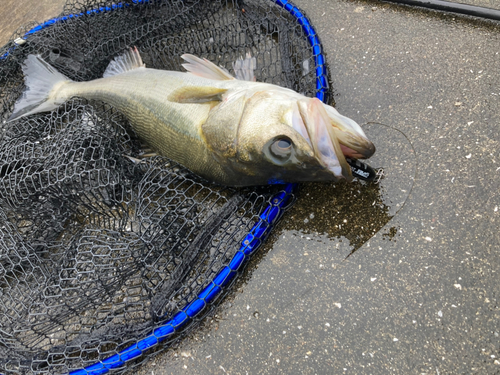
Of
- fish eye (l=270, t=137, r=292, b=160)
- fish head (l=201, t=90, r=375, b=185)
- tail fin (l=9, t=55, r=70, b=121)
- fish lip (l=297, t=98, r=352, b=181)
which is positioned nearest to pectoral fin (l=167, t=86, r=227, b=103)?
fish head (l=201, t=90, r=375, b=185)

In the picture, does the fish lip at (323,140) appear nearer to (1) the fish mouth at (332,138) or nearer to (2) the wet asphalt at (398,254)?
(1) the fish mouth at (332,138)

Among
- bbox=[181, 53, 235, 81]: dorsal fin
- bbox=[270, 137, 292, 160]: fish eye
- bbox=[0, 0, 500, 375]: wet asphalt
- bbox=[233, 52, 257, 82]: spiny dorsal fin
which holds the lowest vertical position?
bbox=[0, 0, 500, 375]: wet asphalt

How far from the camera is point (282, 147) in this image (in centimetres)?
231

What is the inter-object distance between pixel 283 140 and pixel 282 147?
0.05 meters

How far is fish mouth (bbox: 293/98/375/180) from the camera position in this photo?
220cm

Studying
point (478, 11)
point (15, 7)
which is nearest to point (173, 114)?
point (478, 11)

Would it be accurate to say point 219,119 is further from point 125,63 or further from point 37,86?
point 37,86

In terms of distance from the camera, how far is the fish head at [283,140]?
2.22 m

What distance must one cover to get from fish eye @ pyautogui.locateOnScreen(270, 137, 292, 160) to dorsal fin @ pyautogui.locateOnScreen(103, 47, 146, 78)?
6.98ft

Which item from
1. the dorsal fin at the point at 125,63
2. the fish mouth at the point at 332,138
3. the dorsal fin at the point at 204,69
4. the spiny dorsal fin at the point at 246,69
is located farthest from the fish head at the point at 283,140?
the dorsal fin at the point at 125,63

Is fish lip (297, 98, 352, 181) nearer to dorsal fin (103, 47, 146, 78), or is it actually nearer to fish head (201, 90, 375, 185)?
fish head (201, 90, 375, 185)

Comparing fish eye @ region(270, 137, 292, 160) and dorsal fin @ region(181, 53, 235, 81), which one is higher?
dorsal fin @ region(181, 53, 235, 81)

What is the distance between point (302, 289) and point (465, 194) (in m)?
1.40

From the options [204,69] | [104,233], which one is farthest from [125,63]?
[104,233]
